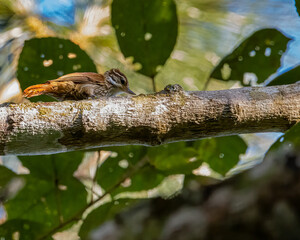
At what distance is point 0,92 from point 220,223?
8.36 feet

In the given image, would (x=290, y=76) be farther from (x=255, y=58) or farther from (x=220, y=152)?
(x=220, y=152)

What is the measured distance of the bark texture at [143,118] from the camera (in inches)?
50.6

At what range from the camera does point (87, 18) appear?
2881 mm

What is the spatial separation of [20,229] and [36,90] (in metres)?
0.61

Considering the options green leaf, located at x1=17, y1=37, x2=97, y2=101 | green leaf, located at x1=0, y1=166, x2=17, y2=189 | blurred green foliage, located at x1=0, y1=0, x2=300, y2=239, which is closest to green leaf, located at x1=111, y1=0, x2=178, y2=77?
blurred green foliage, located at x1=0, y1=0, x2=300, y2=239

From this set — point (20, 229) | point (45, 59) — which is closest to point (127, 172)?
point (20, 229)

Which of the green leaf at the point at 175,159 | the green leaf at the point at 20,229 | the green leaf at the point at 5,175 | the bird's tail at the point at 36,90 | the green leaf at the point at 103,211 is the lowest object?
the green leaf at the point at 20,229

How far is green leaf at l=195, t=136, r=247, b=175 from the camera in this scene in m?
1.84

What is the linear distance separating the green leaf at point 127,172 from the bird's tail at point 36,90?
41cm

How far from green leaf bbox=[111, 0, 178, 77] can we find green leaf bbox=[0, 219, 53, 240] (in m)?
0.83

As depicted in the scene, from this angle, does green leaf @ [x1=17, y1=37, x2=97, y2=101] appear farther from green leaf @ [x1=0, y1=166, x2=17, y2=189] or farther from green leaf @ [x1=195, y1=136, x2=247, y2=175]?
green leaf @ [x1=195, y1=136, x2=247, y2=175]

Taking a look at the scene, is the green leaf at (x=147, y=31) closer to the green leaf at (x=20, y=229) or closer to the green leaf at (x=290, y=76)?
the green leaf at (x=290, y=76)

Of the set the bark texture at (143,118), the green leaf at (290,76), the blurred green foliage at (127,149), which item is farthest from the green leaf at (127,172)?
the green leaf at (290,76)

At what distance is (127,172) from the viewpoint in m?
1.89
